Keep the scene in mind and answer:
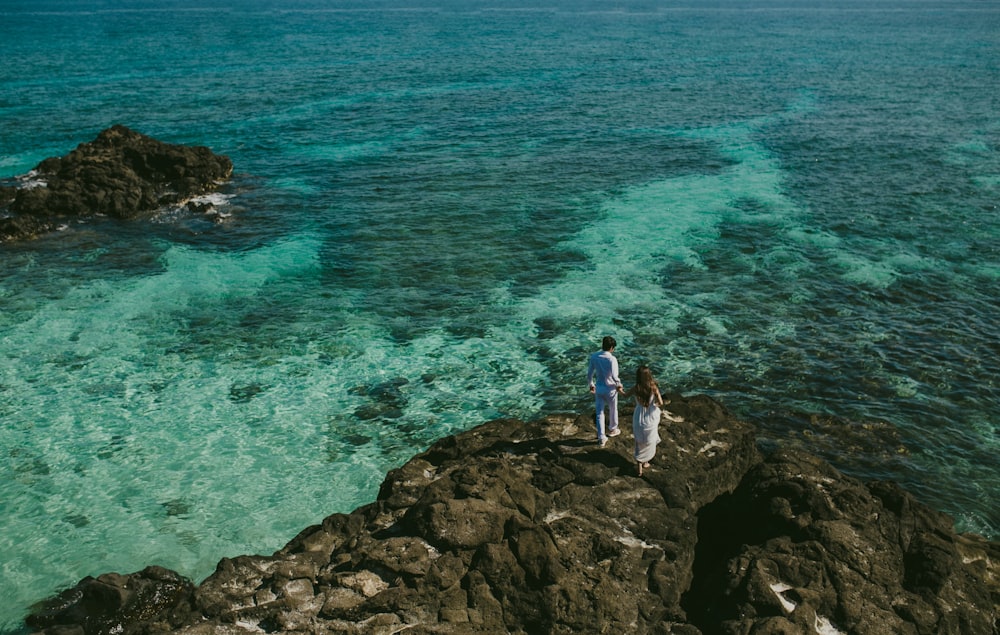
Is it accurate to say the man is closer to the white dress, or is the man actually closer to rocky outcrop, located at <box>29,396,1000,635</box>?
rocky outcrop, located at <box>29,396,1000,635</box>

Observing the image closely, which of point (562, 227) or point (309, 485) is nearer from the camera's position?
point (309, 485)

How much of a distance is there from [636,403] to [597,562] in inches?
145

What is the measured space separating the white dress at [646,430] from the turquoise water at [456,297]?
7913 millimetres

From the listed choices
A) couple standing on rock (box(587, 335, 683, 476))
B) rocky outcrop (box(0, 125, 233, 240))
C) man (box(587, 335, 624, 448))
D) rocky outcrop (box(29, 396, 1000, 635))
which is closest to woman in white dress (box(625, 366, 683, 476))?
couple standing on rock (box(587, 335, 683, 476))

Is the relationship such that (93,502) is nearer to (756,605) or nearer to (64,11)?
(756,605)

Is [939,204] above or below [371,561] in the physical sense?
below

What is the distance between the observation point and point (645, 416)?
1473 cm

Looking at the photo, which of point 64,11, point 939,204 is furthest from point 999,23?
point 64,11

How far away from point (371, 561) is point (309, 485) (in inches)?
307

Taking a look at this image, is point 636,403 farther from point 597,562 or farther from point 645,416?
point 597,562

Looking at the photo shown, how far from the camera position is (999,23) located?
13600 cm

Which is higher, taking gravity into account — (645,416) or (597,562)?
(645,416)

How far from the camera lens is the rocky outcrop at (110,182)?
119 feet

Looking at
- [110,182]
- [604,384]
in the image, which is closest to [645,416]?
[604,384]
